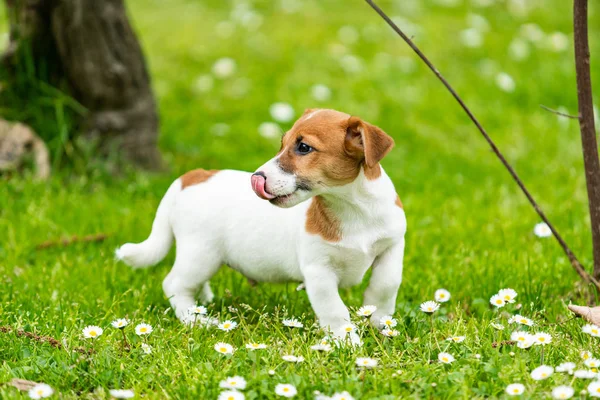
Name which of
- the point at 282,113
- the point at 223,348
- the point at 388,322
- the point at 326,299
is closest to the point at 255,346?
the point at 223,348

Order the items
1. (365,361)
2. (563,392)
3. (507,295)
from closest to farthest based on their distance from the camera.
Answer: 1. (563,392)
2. (365,361)
3. (507,295)

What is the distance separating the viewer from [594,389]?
2.60 m

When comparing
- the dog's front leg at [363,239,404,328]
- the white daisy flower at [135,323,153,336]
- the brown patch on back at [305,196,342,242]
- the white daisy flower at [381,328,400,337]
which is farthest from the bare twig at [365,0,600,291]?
the white daisy flower at [135,323,153,336]

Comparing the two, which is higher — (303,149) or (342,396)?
(303,149)

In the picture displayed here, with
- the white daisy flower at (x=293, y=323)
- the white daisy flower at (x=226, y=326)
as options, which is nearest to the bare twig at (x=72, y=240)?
the white daisy flower at (x=226, y=326)

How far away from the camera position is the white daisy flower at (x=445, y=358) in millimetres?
2904

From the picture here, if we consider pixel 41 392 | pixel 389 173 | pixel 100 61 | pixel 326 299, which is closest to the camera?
pixel 41 392

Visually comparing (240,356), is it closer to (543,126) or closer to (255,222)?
(255,222)

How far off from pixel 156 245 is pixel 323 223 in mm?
955

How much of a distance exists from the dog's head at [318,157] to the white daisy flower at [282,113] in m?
3.61

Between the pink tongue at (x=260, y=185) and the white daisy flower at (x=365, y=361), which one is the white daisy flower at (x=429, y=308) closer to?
the white daisy flower at (x=365, y=361)

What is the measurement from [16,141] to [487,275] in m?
3.40

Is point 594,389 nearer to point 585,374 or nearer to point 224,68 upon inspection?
point 585,374

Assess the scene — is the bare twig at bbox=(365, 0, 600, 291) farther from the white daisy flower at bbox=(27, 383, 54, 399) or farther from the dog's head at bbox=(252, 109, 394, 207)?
the white daisy flower at bbox=(27, 383, 54, 399)
